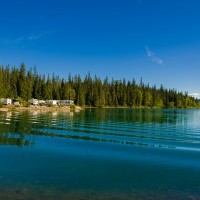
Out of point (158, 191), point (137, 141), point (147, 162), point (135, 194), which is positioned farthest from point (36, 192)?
point (137, 141)

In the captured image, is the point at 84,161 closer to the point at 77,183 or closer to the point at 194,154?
the point at 77,183

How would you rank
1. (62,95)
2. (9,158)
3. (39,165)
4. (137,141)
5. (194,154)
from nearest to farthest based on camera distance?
(39,165), (9,158), (194,154), (137,141), (62,95)

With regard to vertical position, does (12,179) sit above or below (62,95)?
below

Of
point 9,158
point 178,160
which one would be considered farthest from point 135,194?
point 9,158

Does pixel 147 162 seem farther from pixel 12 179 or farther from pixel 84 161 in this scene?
pixel 12 179

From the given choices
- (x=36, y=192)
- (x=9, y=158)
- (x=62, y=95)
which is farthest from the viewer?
(x=62, y=95)

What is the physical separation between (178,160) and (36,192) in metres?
11.8

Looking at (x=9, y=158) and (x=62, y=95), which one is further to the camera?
(x=62, y=95)

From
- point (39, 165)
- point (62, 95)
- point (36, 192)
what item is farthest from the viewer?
point (62, 95)

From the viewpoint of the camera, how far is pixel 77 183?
49.6 ft

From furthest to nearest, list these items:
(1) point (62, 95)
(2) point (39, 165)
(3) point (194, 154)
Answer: (1) point (62, 95) < (3) point (194, 154) < (2) point (39, 165)

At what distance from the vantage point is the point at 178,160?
71.2 ft

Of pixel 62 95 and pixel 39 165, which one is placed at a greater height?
pixel 62 95

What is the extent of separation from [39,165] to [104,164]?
4.20m
